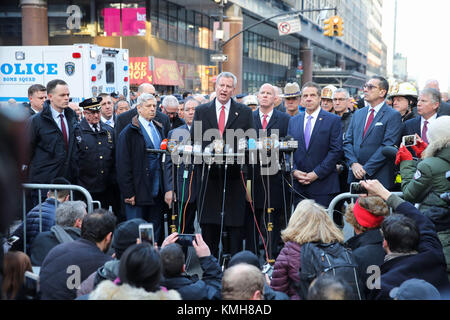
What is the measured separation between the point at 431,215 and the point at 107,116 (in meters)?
6.32

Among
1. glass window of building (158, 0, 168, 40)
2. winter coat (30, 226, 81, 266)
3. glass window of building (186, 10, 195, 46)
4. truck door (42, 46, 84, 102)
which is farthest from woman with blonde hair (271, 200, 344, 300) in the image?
glass window of building (186, 10, 195, 46)

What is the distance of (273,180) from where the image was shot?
628 centimetres

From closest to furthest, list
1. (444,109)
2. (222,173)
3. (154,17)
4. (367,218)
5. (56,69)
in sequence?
(367,218), (222,173), (444,109), (56,69), (154,17)

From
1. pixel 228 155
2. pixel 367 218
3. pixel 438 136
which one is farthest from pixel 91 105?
pixel 438 136

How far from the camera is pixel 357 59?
304 feet

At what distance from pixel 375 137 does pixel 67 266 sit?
4548 mm

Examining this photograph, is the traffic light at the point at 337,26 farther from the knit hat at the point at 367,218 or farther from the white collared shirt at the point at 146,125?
the knit hat at the point at 367,218

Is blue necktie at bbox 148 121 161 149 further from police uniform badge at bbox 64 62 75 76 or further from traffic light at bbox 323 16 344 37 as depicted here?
traffic light at bbox 323 16 344 37

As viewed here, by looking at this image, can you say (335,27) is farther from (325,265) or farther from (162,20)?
(325,265)

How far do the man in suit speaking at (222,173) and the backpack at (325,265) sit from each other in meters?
1.96

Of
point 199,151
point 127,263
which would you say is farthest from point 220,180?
point 127,263

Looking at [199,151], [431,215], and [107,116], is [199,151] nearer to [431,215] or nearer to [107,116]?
[431,215]

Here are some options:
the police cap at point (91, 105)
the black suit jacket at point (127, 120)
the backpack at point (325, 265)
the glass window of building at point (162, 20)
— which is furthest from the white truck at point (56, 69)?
the glass window of building at point (162, 20)

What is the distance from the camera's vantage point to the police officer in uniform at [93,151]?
6.77 metres
